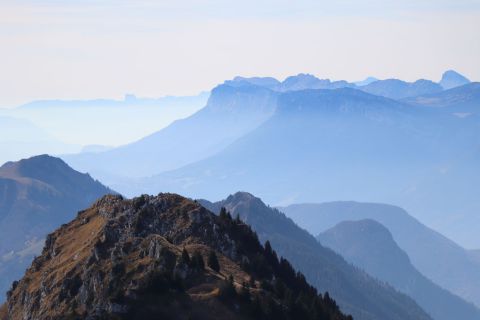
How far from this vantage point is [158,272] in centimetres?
11450

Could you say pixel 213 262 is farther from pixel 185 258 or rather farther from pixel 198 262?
pixel 185 258

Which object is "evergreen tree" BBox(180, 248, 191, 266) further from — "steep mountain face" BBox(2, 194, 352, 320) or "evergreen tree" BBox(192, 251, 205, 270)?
"evergreen tree" BBox(192, 251, 205, 270)

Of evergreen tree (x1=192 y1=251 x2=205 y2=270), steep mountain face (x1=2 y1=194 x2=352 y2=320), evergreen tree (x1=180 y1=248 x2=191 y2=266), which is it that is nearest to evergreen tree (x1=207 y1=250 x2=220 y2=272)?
steep mountain face (x1=2 y1=194 x2=352 y2=320)

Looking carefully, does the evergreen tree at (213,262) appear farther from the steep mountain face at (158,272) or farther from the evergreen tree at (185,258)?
the evergreen tree at (185,258)

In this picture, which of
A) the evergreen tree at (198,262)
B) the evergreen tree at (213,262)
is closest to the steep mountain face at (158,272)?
the evergreen tree at (213,262)

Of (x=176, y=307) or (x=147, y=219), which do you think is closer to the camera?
A: (x=176, y=307)

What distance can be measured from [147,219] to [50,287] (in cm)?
1650

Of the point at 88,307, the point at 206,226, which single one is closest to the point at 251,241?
the point at 206,226

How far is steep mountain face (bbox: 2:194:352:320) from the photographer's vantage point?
11275 cm

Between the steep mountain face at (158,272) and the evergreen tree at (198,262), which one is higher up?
the evergreen tree at (198,262)

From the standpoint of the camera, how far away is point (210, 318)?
362 ft

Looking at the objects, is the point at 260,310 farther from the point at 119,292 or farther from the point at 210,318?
the point at 119,292

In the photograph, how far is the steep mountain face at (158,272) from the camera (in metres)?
113

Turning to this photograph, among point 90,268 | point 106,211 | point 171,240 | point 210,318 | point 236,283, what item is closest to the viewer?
point 210,318
